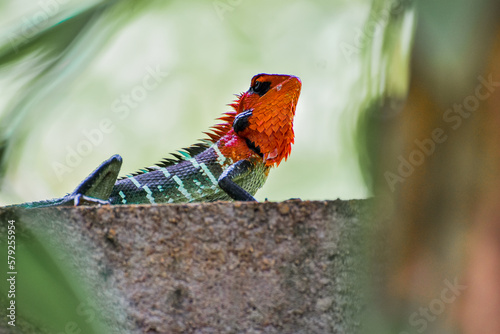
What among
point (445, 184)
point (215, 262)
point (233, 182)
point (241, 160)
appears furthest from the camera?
point (241, 160)

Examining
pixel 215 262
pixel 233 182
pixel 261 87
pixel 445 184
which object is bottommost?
pixel 445 184

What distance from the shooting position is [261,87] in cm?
241

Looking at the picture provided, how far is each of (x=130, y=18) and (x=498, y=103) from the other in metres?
0.66

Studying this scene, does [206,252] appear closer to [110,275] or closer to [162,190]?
[110,275]

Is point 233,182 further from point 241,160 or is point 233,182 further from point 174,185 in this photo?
point 174,185

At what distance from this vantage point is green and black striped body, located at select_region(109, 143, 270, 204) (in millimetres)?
2301

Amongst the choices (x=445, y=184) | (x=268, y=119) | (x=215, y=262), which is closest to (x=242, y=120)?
(x=268, y=119)

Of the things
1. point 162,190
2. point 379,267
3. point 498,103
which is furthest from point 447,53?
point 162,190

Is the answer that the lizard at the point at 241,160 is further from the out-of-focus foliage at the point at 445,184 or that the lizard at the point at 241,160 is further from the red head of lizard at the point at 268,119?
the out-of-focus foliage at the point at 445,184

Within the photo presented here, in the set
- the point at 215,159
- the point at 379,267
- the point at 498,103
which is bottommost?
the point at 379,267

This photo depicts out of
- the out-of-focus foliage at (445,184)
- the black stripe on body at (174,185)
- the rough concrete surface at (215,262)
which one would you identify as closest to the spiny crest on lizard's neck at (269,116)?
the black stripe on body at (174,185)

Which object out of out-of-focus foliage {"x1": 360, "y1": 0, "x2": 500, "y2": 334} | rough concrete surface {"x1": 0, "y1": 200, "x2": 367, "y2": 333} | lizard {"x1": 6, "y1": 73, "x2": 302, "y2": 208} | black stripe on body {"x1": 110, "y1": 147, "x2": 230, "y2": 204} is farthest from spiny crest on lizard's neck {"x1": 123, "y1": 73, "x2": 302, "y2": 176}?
out-of-focus foliage {"x1": 360, "y1": 0, "x2": 500, "y2": 334}

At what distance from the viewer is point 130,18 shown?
0.87 metres

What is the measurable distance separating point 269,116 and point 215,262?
127cm
